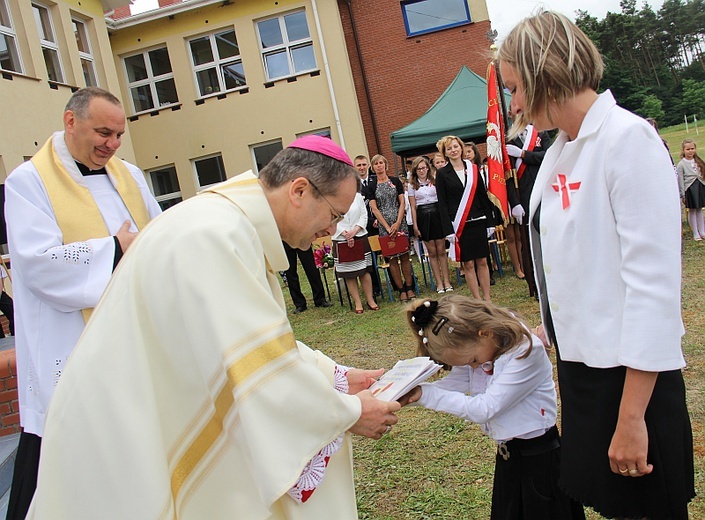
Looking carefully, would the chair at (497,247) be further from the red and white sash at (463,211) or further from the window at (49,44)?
the window at (49,44)

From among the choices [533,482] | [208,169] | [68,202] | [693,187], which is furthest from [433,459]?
[208,169]

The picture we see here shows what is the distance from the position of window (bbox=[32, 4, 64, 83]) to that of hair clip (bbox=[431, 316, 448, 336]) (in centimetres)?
1356

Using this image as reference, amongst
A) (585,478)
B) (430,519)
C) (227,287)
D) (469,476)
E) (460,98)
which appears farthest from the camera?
(460,98)

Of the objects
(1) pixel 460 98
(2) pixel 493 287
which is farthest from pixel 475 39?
(2) pixel 493 287

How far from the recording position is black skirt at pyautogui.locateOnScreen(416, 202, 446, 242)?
8750 millimetres

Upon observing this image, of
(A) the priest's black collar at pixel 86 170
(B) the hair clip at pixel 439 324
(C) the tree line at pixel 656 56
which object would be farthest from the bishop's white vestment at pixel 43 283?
(C) the tree line at pixel 656 56

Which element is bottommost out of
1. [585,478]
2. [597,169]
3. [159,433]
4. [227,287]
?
[585,478]

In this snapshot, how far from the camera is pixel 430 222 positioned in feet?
28.7

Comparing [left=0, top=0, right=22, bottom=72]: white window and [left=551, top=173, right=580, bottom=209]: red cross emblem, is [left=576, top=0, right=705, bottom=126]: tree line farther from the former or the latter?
[left=551, top=173, right=580, bottom=209]: red cross emblem

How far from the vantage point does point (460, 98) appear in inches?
532

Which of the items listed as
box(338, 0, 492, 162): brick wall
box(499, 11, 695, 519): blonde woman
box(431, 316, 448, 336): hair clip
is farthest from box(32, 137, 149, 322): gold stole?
box(338, 0, 492, 162): brick wall

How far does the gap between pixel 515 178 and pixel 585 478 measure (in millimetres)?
5806

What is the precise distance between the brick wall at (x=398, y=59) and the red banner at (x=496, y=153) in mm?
10801

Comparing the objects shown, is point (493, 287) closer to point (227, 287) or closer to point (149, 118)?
point (227, 287)
